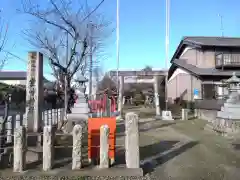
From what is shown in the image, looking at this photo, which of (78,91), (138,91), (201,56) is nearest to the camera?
(78,91)

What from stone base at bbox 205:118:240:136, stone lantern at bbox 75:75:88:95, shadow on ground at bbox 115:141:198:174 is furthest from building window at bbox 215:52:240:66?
shadow on ground at bbox 115:141:198:174

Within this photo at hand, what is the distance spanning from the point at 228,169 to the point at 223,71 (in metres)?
21.7

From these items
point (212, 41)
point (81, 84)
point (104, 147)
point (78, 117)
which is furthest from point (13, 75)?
point (104, 147)

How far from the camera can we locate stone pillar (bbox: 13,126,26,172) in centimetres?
578

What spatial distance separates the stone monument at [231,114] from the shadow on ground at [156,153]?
118 inches

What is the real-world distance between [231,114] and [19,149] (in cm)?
994

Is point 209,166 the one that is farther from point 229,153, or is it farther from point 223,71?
point 223,71

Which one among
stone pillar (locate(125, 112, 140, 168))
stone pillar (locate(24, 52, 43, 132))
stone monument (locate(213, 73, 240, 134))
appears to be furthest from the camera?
stone monument (locate(213, 73, 240, 134))

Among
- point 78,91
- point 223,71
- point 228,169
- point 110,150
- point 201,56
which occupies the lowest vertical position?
point 228,169

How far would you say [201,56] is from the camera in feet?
91.6

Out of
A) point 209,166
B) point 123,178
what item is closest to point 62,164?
point 123,178

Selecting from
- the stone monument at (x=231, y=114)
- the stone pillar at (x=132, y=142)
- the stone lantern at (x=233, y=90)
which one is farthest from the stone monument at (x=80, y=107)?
the stone pillar at (x=132, y=142)

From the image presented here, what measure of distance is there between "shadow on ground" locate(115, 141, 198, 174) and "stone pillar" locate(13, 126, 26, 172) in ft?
7.31

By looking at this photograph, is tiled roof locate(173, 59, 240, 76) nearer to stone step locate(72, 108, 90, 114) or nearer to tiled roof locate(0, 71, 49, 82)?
stone step locate(72, 108, 90, 114)
